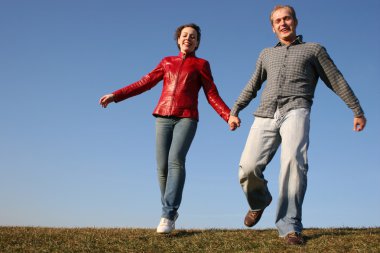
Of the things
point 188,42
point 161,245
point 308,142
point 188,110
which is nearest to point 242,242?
point 161,245

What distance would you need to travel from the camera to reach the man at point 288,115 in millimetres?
6066

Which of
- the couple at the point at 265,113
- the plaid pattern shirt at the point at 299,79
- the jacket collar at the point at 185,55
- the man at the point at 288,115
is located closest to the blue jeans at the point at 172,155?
the couple at the point at 265,113

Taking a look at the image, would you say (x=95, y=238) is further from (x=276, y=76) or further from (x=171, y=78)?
(x=276, y=76)

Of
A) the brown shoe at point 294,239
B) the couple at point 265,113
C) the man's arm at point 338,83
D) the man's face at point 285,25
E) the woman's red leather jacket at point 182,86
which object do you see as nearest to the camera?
the brown shoe at point 294,239

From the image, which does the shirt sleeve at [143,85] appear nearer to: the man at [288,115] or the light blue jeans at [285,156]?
the man at [288,115]

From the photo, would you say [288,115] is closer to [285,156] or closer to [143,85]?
[285,156]

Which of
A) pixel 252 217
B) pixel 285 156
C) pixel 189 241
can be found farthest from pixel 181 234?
pixel 285 156

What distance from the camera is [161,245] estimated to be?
21.1 ft

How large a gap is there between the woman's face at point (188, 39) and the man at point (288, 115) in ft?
4.55

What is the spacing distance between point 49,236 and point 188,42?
12.3 feet

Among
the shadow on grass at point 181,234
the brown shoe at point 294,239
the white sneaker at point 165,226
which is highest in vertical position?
the brown shoe at point 294,239

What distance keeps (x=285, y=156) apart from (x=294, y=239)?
1.06 meters

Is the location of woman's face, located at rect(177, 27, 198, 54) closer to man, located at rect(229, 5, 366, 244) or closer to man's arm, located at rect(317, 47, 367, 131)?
man, located at rect(229, 5, 366, 244)

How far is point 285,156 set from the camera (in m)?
6.09
